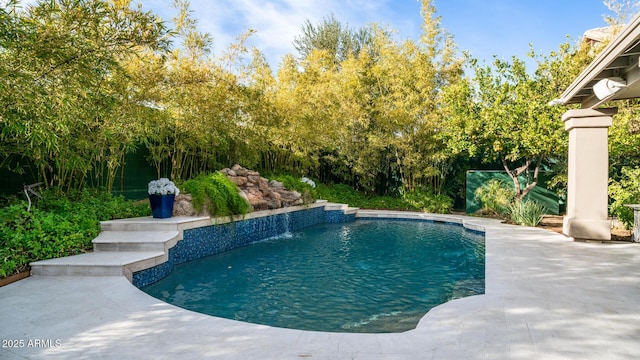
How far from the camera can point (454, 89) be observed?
10.1m

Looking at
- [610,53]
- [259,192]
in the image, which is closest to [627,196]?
[610,53]

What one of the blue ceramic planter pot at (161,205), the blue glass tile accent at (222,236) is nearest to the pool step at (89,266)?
the blue glass tile accent at (222,236)

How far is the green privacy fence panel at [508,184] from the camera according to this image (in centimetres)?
1150

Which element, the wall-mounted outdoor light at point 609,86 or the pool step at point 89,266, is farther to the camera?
the wall-mounted outdoor light at point 609,86

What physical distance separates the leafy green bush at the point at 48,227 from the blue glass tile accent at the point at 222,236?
3.20ft

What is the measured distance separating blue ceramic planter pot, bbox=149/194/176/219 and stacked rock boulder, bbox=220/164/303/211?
5.54ft

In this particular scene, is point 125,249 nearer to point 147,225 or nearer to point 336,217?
point 147,225

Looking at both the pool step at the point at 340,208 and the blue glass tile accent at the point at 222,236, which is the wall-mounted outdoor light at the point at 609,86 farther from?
the pool step at the point at 340,208

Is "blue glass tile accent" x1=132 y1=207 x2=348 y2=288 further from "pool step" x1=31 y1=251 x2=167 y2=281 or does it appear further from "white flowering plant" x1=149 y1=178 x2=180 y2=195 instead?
"white flowering plant" x1=149 y1=178 x2=180 y2=195

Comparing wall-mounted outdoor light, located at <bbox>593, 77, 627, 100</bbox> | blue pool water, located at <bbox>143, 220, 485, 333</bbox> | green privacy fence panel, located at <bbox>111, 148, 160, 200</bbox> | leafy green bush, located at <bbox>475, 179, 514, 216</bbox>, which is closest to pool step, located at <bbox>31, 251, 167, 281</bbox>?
blue pool water, located at <bbox>143, 220, 485, 333</bbox>

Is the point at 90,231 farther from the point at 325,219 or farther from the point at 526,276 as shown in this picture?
the point at 325,219

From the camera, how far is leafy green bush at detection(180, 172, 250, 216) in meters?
6.91

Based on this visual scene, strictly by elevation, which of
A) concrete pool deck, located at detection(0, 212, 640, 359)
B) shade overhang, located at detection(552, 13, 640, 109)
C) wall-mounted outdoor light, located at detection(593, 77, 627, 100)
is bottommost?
concrete pool deck, located at detection(0, 212, 640, 359)

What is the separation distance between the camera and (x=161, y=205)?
6.21m
